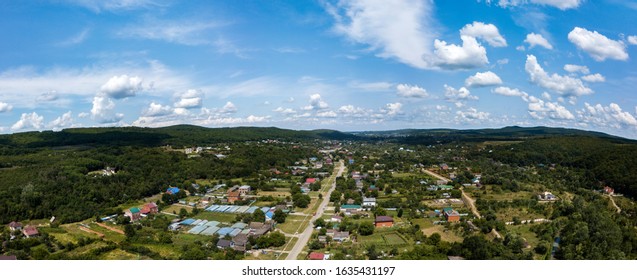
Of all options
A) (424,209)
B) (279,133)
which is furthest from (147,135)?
(424,209)

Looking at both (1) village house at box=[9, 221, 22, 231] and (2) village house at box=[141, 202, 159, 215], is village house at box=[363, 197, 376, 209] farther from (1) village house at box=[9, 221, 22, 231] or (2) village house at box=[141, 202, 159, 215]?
(1) village house at box=[9, 221, 22, 231]

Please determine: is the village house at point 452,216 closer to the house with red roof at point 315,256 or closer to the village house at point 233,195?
the house with red roof at point 315,256

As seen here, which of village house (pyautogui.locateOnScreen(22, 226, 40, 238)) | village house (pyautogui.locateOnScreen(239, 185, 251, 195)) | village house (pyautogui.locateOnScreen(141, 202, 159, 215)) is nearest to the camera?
village house (pyautogui.locateOnScreen(22, 226, 40, 238))

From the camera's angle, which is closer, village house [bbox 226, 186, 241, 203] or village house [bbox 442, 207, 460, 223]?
village house [bbox 442, 207, 460, 223]

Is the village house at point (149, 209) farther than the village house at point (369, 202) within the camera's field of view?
No

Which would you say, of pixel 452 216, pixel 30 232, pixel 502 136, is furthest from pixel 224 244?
pixel 502 136

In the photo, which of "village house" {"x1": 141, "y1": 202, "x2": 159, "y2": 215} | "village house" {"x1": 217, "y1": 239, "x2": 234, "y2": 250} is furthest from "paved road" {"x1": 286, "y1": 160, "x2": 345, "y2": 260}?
"village house" {"x1": 141, "y1": 202, "x2": 159, "y2": 215}

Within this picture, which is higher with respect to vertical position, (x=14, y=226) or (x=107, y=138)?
(x=107, y=138)

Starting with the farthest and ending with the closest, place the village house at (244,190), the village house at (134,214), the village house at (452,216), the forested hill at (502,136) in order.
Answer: the forested hill at (502,136)
the village house at (244,190)
the village house at (134,214)
the village house at (452,216)

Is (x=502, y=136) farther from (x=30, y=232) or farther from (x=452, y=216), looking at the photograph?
(x=30, y=232)

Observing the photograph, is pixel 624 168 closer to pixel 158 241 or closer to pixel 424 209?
pixel 424 209

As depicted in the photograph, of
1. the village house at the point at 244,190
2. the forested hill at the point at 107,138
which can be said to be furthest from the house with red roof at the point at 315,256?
the forested hill at the point at 107,138

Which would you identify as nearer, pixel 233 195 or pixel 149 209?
pixel 149 209
